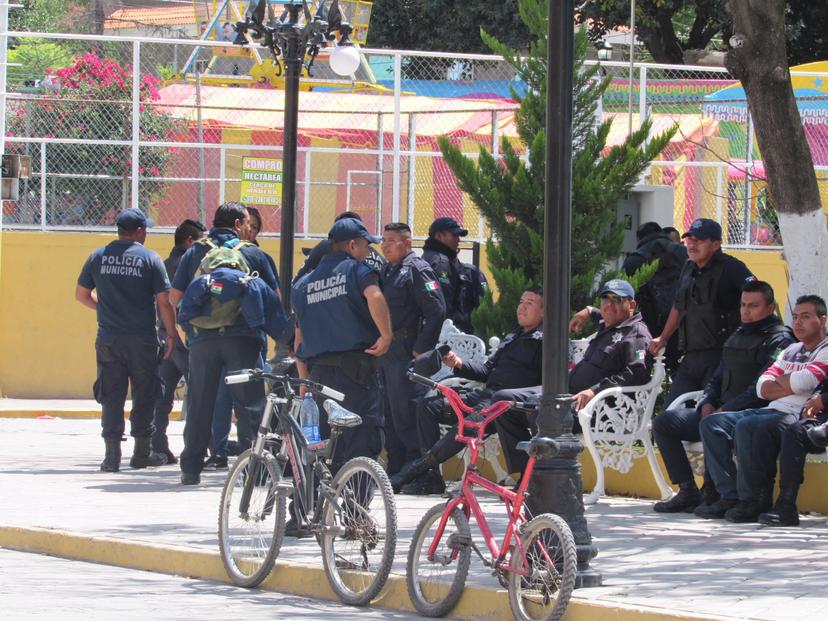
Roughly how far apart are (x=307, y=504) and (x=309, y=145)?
12.9 m

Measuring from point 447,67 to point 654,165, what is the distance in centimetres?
337

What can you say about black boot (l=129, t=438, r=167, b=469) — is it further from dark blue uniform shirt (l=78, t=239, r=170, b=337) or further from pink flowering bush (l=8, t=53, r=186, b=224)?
pink flowering bush (l=8, t=53, r=186, b=224)

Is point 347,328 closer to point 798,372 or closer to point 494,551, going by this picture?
point 494,551

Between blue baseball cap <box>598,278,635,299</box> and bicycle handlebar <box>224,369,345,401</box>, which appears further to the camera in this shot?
blue baseball cap <box>598,278,635,299</box>

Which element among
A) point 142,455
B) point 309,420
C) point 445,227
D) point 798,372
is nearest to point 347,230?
point 309,420

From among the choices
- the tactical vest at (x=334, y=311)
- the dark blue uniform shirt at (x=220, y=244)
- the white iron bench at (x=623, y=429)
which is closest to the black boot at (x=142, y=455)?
the dark blue uniform shirt at (x=220, y=244)

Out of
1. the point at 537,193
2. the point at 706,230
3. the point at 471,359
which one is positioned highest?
the point at 537,193

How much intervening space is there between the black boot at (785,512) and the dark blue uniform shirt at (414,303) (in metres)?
2.82

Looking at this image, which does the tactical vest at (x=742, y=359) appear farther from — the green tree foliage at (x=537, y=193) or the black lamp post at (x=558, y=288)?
the black lamp post at (x=558, y=288)

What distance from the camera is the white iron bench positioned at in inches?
408

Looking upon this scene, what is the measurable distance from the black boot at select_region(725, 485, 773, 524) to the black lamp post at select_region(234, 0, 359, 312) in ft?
13.0

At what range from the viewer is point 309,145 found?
20.5 m

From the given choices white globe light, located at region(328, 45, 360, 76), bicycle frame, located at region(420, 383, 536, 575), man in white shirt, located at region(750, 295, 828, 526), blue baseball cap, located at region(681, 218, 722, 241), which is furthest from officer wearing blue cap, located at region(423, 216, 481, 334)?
bicycle frame, located at region(420, 383, 536, 575)

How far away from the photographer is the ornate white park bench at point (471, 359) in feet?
36.3
